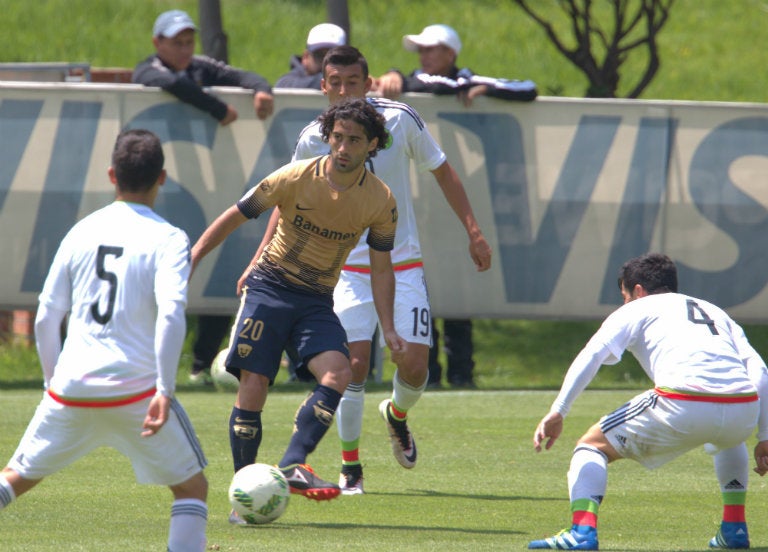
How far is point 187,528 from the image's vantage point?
512 cm

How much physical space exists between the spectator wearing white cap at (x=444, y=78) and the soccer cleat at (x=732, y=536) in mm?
6169

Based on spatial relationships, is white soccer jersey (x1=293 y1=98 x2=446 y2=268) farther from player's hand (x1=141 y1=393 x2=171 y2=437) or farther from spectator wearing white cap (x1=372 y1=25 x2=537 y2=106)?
spectator wearing white cap (x1=372 y1=25 x2=537 y2=106)

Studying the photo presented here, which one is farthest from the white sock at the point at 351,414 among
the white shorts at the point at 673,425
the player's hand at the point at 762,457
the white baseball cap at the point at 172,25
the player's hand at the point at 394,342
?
the white baseball cap at the point at 172,25

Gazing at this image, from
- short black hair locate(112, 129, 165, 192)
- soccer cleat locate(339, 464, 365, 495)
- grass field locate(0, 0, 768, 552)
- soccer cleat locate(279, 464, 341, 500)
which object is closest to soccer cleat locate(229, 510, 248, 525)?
grass field locate(0, 0, 768, 552)

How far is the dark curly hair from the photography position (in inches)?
262

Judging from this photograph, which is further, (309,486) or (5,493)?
(309,486)

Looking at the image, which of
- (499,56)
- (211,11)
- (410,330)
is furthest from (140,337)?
(499,56)

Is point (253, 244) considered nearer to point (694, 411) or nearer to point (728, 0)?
point (694, 411)

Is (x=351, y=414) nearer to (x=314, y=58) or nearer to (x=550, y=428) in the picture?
(x=550, y=428)

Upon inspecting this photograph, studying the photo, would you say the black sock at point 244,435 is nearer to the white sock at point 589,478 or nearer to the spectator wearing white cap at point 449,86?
the white sock at point 589,478

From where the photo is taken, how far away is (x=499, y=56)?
28.4 metres

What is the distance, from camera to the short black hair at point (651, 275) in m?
6.44

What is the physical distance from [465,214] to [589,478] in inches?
92.3

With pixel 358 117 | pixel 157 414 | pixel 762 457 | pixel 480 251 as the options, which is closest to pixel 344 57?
pixel 358 117
